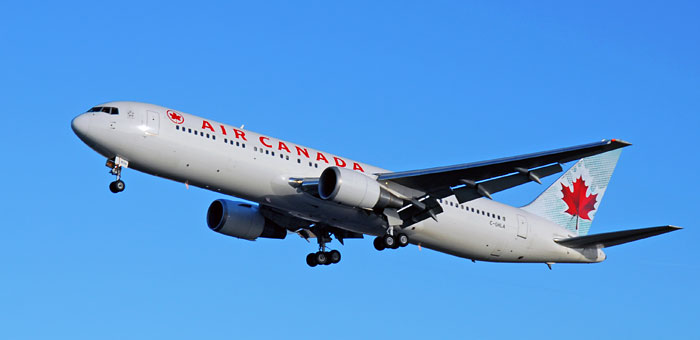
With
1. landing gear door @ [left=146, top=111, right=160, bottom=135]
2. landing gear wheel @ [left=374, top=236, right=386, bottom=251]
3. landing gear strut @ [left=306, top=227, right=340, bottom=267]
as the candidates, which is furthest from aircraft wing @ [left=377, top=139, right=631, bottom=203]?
landing gear door @ [left=146, top=111, right=160, bottom=135]

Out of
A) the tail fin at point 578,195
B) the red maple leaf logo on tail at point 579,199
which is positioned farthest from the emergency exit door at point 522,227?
the red maple leaf logo on tail at point 579,199

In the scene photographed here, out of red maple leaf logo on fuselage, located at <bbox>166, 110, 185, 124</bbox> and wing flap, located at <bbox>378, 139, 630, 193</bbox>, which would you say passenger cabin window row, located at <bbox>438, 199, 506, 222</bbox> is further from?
red maple leaf logo on fuselage, located at <bbox>166, 110, 185, 124</bbox>

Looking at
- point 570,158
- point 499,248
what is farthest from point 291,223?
point 570,158

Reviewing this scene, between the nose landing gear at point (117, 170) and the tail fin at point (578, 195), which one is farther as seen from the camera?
the tail fin at point (578, 195)

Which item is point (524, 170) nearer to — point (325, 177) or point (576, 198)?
point (325, 177)

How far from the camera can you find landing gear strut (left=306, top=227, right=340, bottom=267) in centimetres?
4478

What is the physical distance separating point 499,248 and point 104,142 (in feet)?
55.9

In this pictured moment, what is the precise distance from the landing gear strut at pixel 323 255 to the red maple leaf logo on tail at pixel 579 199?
441 inches

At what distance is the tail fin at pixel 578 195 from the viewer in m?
47.0

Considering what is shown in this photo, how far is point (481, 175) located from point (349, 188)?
500 cm

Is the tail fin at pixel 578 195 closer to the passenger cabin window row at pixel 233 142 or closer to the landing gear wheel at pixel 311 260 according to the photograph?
the landing gear wheel at pixel 311 260

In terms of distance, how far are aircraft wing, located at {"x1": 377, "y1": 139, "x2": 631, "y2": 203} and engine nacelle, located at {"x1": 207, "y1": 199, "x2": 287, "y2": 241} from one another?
6.80 meters

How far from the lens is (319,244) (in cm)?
4500

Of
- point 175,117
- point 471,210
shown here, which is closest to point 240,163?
point 175,117
